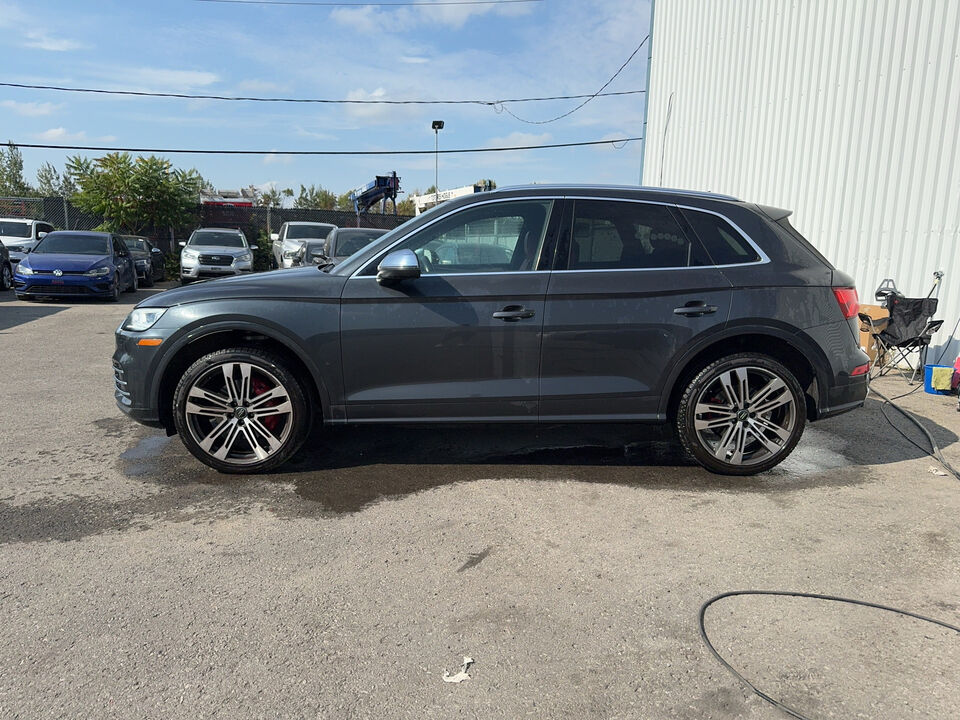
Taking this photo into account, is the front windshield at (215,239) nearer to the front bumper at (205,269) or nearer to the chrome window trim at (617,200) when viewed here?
the front bumper at (205,269)

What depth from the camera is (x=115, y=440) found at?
5.21 m

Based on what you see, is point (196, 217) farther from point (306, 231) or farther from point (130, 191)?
point (306, 231)

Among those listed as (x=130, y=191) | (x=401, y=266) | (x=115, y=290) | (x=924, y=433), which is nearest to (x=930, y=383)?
(x=924, y=433)

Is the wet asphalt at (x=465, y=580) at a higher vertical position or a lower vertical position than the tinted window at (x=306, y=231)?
lower

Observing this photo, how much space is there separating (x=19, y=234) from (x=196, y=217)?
8621 millimetres

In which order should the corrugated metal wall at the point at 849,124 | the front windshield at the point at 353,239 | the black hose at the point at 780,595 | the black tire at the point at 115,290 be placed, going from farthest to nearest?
the black tire at the point at 115,290 → the front windshield at the point at 353,239 → the corrugated metal wall at the point at 849,124 → the black hose at the point at 780,595

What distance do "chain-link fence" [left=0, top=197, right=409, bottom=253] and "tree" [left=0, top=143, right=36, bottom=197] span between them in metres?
30.3

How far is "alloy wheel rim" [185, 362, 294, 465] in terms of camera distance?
4285 mm

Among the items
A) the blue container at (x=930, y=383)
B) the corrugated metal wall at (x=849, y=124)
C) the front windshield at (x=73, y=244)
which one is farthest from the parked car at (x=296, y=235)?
the blue container at (x=930, y=383)

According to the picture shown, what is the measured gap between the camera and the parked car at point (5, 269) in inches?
666

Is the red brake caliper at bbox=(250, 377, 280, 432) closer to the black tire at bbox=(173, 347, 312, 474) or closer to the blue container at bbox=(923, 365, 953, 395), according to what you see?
the black tire at bbox=(173, 347, 312, 474)

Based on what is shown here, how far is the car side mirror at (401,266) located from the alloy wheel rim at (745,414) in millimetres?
1951

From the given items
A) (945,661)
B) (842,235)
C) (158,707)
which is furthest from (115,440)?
(842,235)

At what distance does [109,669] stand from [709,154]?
38.3 feet
